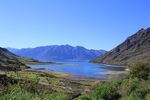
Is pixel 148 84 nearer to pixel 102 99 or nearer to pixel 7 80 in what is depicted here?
pixel 102 99

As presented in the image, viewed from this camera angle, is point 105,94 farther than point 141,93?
No

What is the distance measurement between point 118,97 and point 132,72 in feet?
127

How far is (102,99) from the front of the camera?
38.3 meters

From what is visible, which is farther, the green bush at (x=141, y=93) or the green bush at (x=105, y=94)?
the green bush at (x=141, y=93)

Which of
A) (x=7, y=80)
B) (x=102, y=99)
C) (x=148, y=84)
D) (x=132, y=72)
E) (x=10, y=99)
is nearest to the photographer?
(x=10, y=99)

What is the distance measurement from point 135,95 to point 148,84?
43.5ft

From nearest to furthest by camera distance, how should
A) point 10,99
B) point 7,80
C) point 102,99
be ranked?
point 10,99 < point 102,99 < point 7,80

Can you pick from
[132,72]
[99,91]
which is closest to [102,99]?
[99,91]

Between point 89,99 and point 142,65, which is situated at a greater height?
point 142,65

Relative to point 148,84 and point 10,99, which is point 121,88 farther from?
point 10,99

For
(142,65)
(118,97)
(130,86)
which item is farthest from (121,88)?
(142,65)

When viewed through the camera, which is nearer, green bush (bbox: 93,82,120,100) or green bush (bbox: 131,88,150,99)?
green bush (bbox: 93,82,120,100)

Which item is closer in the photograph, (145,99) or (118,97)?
(145,99)

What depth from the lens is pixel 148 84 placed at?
2060 inches
